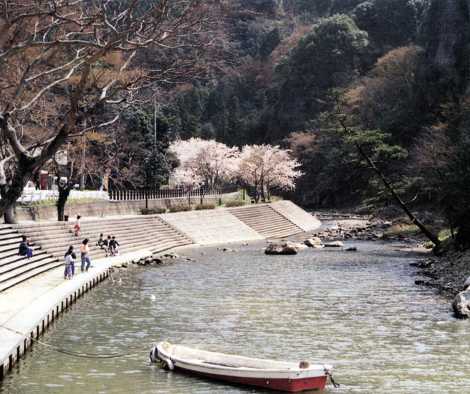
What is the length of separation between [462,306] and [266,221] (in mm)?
51630

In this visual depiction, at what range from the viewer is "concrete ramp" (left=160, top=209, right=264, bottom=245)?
64.2m

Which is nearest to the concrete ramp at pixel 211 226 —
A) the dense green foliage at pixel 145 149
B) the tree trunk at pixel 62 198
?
the dense green foliage at pixel 145 149

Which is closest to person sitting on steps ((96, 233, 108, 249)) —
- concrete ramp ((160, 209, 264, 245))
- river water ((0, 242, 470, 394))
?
river water ((0, 242, 470, 394))

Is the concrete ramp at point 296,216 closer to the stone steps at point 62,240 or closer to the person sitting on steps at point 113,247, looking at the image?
the stone steps at point 62,240

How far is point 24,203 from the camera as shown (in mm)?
52938

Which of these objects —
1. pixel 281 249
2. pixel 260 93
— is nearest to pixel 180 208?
pixel 281 249

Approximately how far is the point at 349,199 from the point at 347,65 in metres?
27.4

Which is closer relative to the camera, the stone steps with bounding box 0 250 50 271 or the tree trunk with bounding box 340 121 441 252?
the stone steps with bounding box 0 250 50 271

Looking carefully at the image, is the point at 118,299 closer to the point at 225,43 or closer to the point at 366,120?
the point at 225,43

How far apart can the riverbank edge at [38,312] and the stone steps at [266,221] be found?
3621 centimetres

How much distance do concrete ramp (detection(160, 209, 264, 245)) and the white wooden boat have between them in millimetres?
42889

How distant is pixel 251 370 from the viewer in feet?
57.9

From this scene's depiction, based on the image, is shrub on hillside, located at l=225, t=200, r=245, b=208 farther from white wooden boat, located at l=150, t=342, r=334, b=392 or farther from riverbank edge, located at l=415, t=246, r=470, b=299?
white wooden boat, located at l=150, t=342, r=334, b=392

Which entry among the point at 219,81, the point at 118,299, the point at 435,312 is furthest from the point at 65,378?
the point at 219,81
